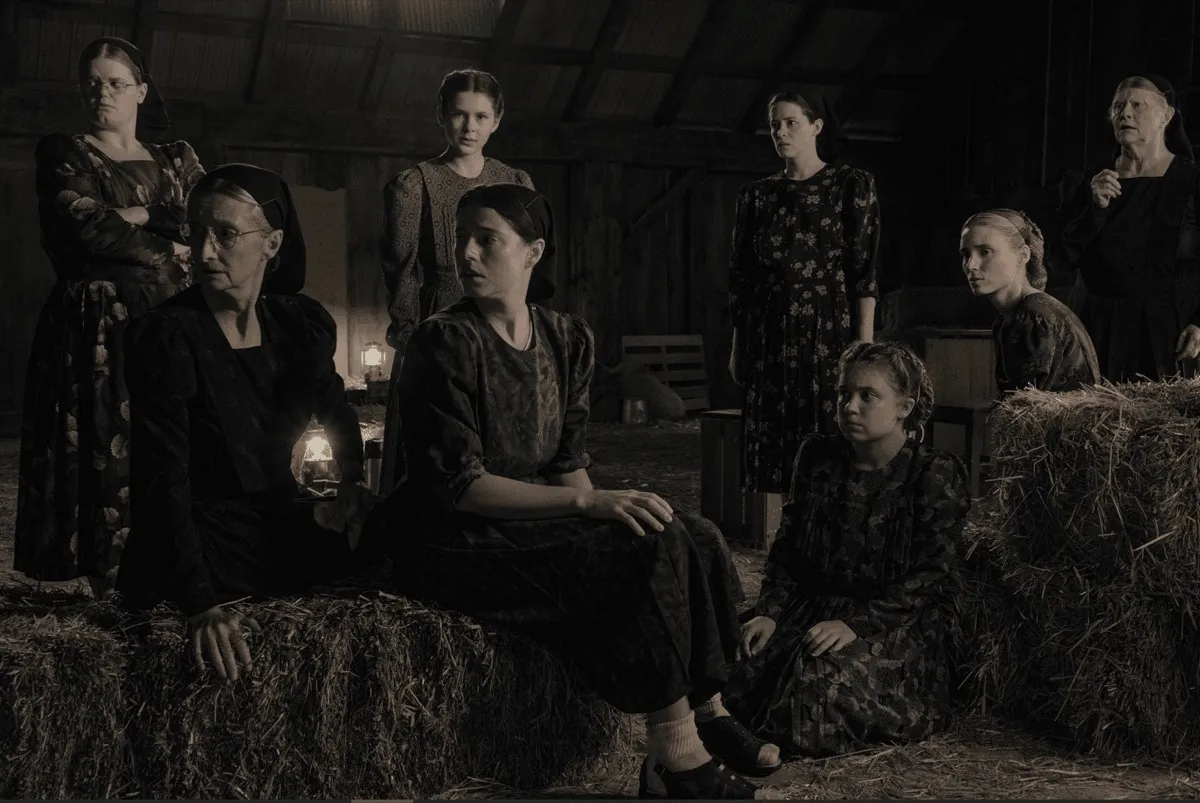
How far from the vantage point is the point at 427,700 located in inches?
106

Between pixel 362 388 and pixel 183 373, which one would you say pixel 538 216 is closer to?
pixel 183 373

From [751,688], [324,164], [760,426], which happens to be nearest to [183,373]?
[751,688]

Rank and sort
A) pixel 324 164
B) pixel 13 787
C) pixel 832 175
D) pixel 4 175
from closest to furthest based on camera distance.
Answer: pixel 13 787, pixel 832 175, pixel 4 175, pixel 324 164

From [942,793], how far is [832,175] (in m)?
2.65

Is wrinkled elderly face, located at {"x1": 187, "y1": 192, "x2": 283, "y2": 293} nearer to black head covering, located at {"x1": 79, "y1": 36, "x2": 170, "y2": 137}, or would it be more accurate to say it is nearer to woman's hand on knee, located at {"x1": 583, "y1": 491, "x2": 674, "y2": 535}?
woman's hand on knee, located at {"x1": 583, "y1": 491, "x2": 674, "y2": 535}

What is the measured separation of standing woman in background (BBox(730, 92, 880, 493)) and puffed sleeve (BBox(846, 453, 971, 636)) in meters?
1.55

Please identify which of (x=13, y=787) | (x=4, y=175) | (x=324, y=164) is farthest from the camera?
(x=324, y=164)

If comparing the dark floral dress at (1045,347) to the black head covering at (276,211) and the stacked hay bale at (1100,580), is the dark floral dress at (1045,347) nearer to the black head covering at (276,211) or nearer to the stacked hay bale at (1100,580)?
the stacked hay bale at (1100,580)

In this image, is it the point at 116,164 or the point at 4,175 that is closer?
the point at 116,164

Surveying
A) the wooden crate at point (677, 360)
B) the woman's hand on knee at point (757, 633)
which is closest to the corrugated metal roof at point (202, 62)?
the wooden crate at point (677, 360)

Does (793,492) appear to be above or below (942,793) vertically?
above

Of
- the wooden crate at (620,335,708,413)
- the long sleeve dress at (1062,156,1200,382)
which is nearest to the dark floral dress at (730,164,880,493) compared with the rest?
the long sleeve dress at (1062,156,1200,382)

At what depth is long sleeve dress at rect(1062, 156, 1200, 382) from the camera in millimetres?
4242

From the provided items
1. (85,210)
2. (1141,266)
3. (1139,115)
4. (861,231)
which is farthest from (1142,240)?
(85,210)
